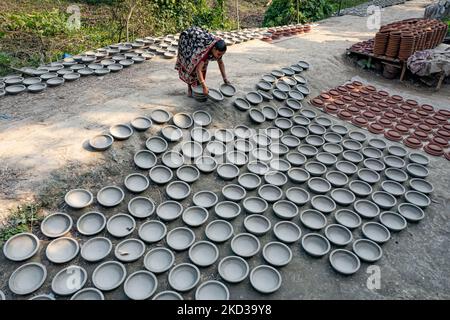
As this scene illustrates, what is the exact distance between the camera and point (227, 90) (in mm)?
7121

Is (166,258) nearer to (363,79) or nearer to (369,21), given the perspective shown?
(363,79)

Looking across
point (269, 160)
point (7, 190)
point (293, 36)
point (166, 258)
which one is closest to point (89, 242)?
point (166, 258)

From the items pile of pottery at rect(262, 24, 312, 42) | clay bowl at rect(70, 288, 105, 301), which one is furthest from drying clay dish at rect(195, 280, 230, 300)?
pile of pottery at rect(262, 24, 312, 42)

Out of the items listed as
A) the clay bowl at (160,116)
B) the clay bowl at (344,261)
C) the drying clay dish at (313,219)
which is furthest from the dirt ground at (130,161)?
the drying clay dish at (313,219)

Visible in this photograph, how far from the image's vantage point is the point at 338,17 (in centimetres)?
1631

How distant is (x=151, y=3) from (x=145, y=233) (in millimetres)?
9668

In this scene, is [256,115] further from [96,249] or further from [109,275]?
[109,275]

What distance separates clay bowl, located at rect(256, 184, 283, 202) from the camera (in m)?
5.15

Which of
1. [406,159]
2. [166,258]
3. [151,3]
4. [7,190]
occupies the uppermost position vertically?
[151,3]

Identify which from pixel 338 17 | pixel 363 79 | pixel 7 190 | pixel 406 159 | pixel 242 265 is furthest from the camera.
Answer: pixel 338 17

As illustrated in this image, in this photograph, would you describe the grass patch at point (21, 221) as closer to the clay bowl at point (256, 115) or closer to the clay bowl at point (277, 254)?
the clay bowl at point (277, 254)

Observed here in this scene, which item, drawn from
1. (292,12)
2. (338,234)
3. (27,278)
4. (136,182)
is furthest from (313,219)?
(292,12)

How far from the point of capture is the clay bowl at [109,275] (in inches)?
146

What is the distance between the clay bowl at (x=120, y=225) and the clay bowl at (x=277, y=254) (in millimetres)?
1827
